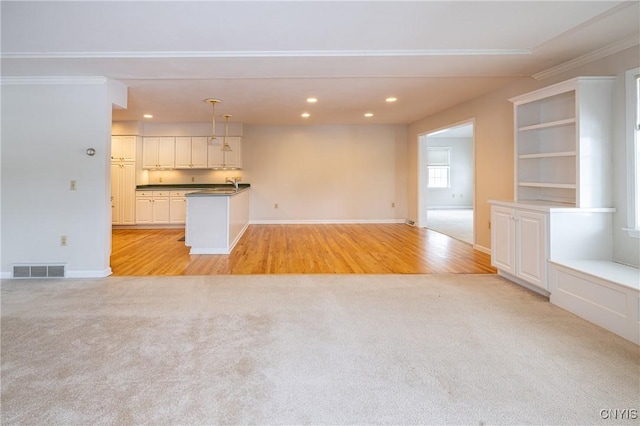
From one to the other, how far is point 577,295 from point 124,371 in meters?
3.30

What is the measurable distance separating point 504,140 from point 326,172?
4504mm

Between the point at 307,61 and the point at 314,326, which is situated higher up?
the point at 307,61

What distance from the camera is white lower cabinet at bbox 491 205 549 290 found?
124 inches

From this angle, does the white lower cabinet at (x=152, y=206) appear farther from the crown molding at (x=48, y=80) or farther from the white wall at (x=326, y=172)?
the crown molding at (x=48, y=80)

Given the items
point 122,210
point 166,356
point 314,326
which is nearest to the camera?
point 166,356

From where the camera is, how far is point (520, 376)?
187 cm

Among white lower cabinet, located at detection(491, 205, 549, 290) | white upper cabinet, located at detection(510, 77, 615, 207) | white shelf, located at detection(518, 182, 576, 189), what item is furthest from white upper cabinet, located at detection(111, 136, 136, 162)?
white shelf, located at detection(518, 182, 576, 189)

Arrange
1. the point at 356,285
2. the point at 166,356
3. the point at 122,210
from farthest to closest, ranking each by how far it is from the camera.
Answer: the point at 122,210
the point at 356,285
the point at 166,356

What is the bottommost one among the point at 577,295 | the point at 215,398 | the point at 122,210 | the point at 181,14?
the point at 215,398

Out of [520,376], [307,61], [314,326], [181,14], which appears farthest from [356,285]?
[181,14]

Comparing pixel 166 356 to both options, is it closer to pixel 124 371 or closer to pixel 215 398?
pixel 124 371

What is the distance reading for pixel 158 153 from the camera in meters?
7.90

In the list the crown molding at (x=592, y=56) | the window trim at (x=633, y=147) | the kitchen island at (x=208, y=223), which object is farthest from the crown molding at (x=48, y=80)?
the window trim at (x=633, y=147)

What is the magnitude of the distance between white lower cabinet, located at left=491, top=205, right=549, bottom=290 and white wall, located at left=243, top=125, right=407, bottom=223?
479cm
